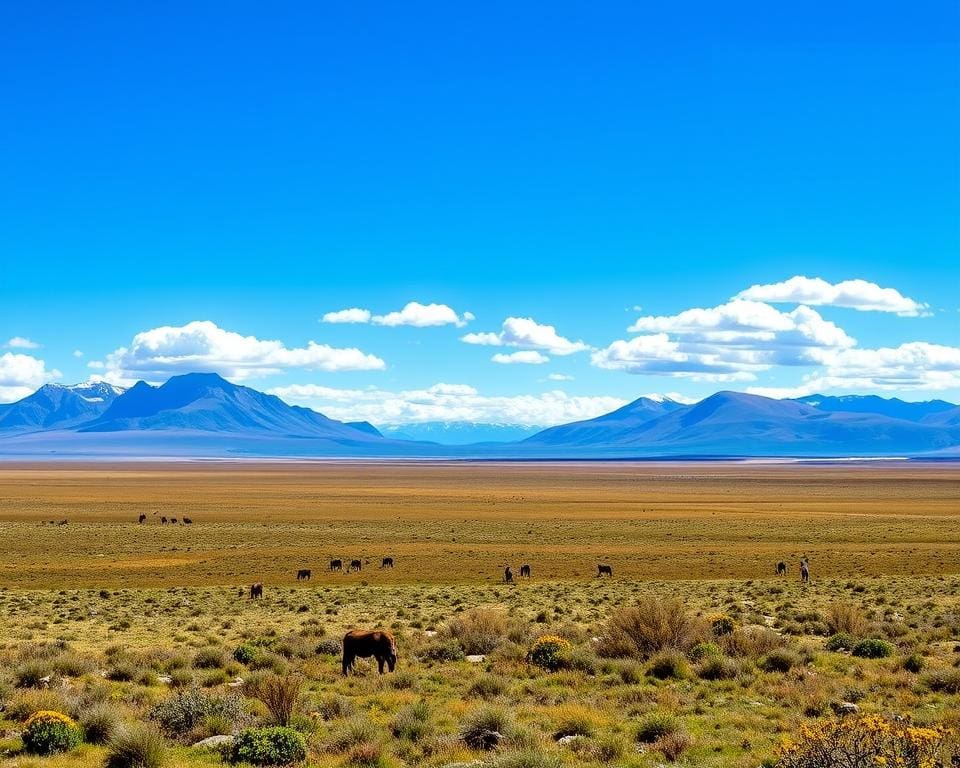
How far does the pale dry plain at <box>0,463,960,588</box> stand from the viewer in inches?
1592

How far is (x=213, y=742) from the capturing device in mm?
11727

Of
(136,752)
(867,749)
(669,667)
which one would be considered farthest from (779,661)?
(136,752)

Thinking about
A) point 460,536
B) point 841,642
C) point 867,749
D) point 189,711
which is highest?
point 867,749

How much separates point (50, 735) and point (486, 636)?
9805 mm

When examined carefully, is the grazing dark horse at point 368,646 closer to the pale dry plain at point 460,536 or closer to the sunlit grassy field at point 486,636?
the sunlit grassy field at point 486,636

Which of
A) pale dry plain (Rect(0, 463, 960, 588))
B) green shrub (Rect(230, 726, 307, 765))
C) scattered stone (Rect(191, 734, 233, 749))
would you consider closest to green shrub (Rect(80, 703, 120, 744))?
scattered stone (Rect(191, 734, 233, 749))

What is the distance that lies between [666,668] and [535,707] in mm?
3450

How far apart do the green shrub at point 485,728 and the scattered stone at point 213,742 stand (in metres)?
3.09

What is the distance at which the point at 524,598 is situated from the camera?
29812 millimetres

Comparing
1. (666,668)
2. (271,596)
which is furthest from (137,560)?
(666,668)

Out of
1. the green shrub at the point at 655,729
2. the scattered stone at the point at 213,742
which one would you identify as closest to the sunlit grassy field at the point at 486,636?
the green shrub at the point at 655,729

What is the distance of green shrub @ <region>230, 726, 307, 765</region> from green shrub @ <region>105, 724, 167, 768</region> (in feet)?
3.02

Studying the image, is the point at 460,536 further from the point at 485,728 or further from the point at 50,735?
the point at 50,735

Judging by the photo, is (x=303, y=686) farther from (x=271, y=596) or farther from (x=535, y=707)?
(x=271, y=596)
